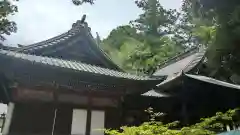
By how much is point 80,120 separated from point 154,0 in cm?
3135

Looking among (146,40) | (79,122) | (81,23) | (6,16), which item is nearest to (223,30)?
(79,122)

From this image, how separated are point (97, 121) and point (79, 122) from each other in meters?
0.76

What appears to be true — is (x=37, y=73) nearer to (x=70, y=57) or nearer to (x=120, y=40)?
(x=70, y=57)

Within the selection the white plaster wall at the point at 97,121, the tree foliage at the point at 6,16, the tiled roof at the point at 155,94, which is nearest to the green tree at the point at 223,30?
the tiled roof at the point at 155,94

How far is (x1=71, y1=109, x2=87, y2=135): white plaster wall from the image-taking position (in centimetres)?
948

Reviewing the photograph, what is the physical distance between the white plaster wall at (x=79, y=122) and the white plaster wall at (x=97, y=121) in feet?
1.11

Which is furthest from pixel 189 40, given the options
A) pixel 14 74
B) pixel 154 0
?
pixel 14 74

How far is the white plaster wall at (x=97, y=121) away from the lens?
9.89m

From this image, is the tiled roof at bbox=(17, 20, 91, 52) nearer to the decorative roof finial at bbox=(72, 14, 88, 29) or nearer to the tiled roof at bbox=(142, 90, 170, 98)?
the decorative roof finial at bbox=(72, 14, 88, 29)

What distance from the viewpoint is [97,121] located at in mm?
9977

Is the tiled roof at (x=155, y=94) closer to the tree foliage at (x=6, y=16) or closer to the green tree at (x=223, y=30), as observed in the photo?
the green tree at (x=223, y=30)

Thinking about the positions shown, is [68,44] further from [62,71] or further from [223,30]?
[223,30]

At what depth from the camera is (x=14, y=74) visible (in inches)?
321

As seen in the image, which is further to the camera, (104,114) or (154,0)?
(154,0)
